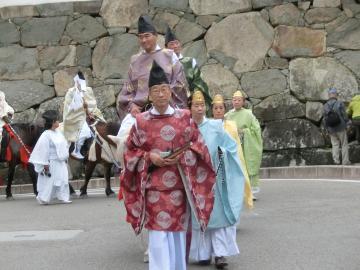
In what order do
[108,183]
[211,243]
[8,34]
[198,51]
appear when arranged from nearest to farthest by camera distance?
[211,243], [108,183], [198,51], [8,34]

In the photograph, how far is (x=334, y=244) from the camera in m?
7.21

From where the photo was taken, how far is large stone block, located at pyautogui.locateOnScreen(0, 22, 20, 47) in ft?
54.6

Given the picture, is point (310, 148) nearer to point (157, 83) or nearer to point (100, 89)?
point (100, 89)

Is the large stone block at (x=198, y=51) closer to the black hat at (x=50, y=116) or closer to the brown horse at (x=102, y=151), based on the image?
the brown horse at (x=102, y=151)

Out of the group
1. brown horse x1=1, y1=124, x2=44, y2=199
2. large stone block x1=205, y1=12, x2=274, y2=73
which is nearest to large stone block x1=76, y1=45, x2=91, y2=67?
large stone block x1=205, y1=12, x2=274, y2=73

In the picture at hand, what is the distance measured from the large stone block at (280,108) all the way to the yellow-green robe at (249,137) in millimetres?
4607

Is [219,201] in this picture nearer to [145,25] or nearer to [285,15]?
[145,25]

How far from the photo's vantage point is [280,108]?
1560 cm

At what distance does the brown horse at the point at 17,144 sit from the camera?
13.1 metres

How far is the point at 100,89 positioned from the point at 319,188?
6.02 metres

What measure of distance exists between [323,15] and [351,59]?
1.02 meters

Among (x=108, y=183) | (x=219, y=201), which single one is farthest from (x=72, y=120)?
(x=219, y=201)

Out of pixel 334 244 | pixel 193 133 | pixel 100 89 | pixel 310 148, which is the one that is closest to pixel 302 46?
pixel 310 148

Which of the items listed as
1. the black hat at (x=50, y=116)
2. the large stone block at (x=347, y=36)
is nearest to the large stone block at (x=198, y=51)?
the large stone block at (x=347, y=36)
